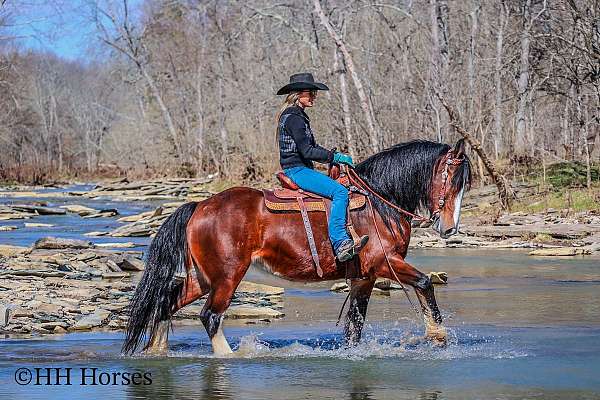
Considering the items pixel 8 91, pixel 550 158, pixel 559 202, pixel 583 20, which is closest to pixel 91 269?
pixel 559 202

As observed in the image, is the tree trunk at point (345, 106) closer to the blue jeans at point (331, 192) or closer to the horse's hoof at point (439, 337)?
the blue jeans at point (331, 192)

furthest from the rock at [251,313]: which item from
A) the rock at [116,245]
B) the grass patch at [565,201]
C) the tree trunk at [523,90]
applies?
the tree trunk at [523,90]

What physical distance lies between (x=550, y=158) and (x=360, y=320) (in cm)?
1802

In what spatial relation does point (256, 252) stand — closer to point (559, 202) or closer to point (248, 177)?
point (559, 202)

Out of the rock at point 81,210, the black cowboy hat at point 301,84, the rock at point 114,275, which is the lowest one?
the rock at point 114,275

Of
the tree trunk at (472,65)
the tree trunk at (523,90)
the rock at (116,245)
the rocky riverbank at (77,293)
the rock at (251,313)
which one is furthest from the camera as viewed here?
the tree trunk at (523,90)

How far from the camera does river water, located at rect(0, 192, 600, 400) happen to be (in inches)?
289

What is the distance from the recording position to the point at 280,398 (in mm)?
7066

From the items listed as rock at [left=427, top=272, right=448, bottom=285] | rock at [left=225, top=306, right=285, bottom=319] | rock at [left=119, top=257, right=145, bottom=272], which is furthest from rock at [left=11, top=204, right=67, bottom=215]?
rock at [left=225, top=306, right=285, bottom=319]

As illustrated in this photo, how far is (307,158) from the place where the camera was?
357 inches

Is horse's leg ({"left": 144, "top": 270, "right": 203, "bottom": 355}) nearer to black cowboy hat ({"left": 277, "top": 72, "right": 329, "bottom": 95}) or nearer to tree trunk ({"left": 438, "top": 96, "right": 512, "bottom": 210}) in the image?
black cowboy hat ({"left": 277, "top": 72, "right": 329, "bottom": 95})

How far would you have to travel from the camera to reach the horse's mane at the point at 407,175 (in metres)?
9.40

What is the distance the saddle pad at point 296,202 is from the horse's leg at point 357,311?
0.71 m

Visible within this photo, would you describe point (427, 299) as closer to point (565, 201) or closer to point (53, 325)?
point (53, 325)
